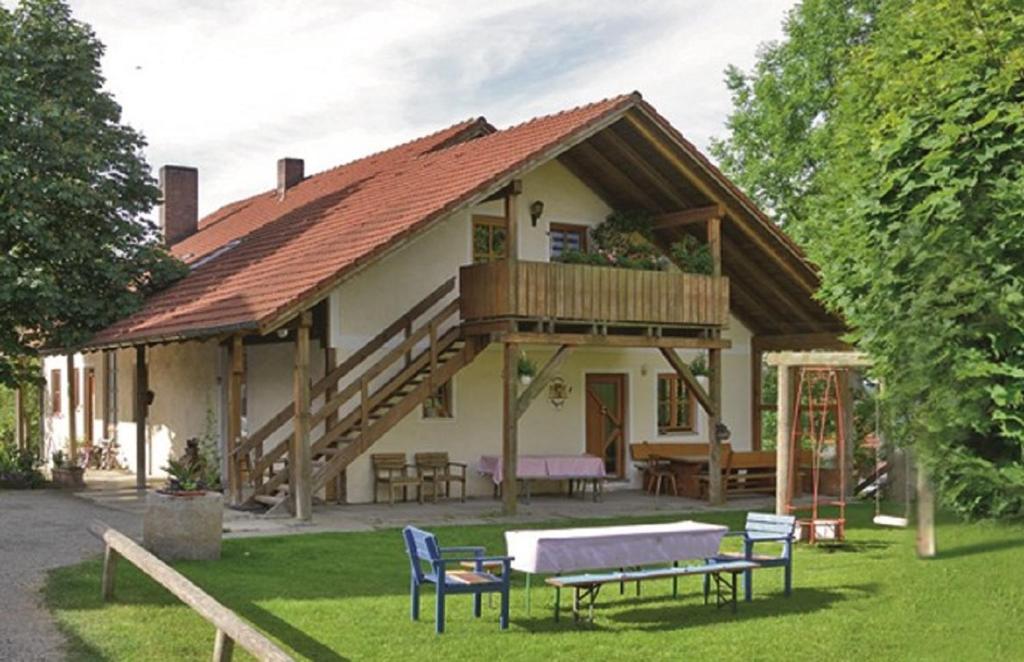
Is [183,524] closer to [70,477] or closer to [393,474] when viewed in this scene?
[393,474]

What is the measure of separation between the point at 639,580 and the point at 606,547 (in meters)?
0.45

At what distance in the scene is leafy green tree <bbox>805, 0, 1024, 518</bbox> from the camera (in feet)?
6.95

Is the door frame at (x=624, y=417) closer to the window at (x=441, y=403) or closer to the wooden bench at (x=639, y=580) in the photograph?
the window at (x=441, y=403)

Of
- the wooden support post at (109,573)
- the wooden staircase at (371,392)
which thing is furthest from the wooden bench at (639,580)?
the wooden staircase at (371,392)

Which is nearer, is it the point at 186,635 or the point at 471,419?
the point at 186,635

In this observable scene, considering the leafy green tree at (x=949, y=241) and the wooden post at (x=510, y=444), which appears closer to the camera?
the leafy green tree at (x=949, y=241)

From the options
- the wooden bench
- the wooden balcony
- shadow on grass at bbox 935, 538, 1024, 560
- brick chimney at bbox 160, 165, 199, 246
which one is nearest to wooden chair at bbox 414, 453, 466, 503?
the wooden balcony

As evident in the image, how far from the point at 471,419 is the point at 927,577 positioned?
17.3 metres

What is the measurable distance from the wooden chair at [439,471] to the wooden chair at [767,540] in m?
8.13

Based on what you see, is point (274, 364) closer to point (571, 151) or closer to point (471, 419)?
point (471, 419)

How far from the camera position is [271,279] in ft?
57.1

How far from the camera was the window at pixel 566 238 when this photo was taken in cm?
2062

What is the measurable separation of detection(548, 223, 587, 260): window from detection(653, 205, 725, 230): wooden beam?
1290 mm

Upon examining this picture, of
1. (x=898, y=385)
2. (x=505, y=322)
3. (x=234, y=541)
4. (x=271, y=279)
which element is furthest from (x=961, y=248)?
(x=271, y=279)
